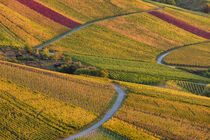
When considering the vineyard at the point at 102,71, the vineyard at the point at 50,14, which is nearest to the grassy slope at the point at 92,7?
the vineyard at the point at 102,71

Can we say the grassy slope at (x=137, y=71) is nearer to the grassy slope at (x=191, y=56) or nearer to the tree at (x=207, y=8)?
the grassy slope at (x=191, y=56)

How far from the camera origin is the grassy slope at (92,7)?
71938 millimetres

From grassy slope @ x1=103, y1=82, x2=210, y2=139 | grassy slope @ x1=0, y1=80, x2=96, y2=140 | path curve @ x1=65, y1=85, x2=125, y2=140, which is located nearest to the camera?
grassy slope @ x1=0, y1=80, x2=96, y2=140

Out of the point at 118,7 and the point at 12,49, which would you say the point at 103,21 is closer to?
the point at 118,7

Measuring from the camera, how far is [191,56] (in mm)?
62094

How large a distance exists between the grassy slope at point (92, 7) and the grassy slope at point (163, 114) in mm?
37386

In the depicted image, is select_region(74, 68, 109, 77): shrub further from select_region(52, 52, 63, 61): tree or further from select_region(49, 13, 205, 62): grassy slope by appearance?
select_region(49, 13, 205, 62): grassy slope

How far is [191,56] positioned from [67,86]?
3590cm

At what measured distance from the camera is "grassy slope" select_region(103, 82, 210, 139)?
1127 inches

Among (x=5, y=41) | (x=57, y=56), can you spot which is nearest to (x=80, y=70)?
(x=57, y=56)

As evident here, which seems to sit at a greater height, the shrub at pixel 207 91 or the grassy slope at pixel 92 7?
the grassy slope at pixel 92 7

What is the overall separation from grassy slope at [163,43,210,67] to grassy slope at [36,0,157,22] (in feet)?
73.7

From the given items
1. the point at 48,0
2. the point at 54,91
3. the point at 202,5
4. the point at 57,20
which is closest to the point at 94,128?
the point at 54,91

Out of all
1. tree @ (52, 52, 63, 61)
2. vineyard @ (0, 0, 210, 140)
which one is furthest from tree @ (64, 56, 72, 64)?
tree @ (52, 52, 63, 61)
